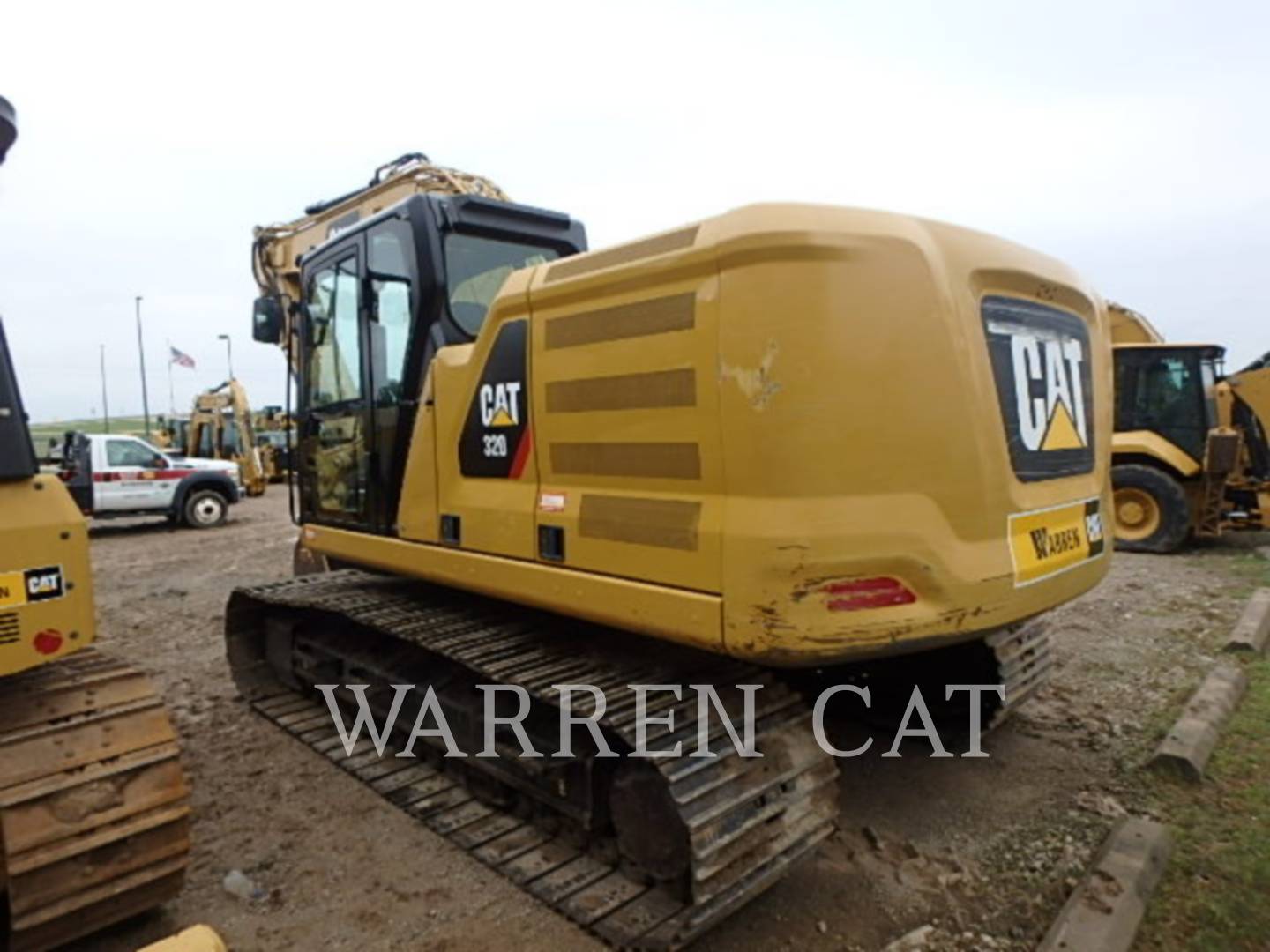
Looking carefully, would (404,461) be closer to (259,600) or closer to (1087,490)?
(259,600)

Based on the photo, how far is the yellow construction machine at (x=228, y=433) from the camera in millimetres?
20141

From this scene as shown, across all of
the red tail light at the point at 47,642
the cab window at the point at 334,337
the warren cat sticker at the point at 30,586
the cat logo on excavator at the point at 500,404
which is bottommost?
the red tail light at the point at 47,642

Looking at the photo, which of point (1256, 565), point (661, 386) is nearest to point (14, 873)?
point (661, 386)

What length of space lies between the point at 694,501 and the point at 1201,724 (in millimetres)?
3245

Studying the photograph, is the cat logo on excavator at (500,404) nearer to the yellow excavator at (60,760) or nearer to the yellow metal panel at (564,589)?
the yellow metal panel at (564,589)

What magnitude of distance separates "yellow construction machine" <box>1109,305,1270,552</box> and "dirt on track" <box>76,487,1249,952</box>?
4.85 metres

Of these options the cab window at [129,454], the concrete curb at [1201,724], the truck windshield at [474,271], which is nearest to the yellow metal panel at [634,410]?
the truck windshield at [474,271]

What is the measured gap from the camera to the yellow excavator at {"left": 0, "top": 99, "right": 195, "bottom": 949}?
2.45 m

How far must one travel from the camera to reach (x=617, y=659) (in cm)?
316

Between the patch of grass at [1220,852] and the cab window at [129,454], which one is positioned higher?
the cab window at [129,454]

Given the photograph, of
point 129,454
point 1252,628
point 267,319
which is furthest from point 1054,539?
point 129,454

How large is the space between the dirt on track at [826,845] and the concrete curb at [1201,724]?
0.52ft

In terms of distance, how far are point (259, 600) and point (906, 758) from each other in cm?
371

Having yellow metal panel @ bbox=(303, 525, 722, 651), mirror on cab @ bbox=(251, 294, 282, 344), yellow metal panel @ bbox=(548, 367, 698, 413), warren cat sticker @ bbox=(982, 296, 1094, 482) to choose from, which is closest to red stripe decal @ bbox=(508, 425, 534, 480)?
yellow metal panel @ bbox=(548, 367, 698, 413)
